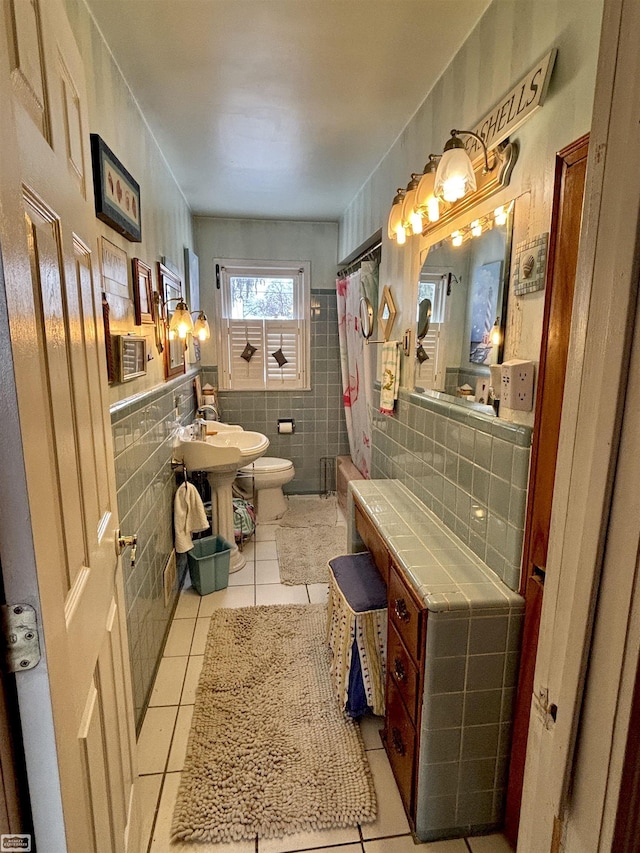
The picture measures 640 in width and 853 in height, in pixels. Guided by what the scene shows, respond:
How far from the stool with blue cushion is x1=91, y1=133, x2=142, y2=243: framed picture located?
1.59 metres

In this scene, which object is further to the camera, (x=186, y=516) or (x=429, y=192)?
(x=186, y=516)

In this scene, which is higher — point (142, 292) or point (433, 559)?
point (142, 292)

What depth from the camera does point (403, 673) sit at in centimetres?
139

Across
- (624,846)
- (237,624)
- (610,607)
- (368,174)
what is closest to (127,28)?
(368,174)

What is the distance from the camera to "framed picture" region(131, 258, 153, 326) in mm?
1863

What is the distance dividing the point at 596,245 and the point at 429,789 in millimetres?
1469

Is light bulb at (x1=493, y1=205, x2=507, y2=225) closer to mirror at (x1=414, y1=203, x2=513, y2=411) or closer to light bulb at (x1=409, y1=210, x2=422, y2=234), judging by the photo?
mirror at (x1=414, y1=203, x2=513, y2=411)

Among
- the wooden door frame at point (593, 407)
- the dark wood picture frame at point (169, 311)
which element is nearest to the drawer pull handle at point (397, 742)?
the wooden door frame at point (593, 407)

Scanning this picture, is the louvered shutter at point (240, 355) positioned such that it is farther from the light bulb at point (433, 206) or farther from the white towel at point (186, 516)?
the light bulb at point (433, 206)

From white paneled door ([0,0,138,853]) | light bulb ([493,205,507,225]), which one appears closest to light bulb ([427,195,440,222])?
light bulb ([493,205,507,225])

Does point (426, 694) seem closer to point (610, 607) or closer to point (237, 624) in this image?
point (610, 607)

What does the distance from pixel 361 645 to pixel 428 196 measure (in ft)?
5.35

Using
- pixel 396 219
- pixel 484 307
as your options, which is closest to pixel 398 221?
pixel 396 219

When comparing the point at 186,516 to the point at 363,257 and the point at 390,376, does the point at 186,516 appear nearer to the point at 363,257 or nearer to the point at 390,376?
the point at 390,376
